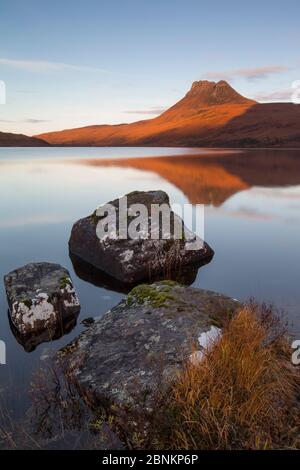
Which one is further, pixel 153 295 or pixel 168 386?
pixel 153 295

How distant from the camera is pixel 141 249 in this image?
9766 millimetres

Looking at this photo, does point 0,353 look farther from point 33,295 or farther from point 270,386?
point 270,386

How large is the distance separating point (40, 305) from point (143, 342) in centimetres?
248

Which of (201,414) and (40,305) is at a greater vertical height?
(40,305)

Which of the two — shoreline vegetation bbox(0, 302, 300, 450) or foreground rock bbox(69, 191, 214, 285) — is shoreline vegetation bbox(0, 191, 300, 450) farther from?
foreground rock bbox(69, 191, 214, 285)

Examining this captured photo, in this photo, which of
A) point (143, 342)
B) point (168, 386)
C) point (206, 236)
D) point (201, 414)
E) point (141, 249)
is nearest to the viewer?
point (201, 414)

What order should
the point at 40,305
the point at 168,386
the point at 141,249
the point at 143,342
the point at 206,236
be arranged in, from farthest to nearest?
the point at 206,236
the point at 141,249
the point at 40,305
the point at 143,342
the point at 168,386

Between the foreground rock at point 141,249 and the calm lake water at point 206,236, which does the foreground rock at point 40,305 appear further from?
the foreground rock at point 141,249

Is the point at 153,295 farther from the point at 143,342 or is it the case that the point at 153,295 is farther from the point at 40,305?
the point at 40,305

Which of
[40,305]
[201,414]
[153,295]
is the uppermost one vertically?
[153,295]


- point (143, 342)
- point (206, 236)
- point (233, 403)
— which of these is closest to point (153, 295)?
point (143, 342)

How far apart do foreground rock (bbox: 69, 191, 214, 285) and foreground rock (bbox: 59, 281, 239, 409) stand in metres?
2.87

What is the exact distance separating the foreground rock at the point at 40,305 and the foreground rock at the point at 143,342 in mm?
1086

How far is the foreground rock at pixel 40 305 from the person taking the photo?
6.64 metres
